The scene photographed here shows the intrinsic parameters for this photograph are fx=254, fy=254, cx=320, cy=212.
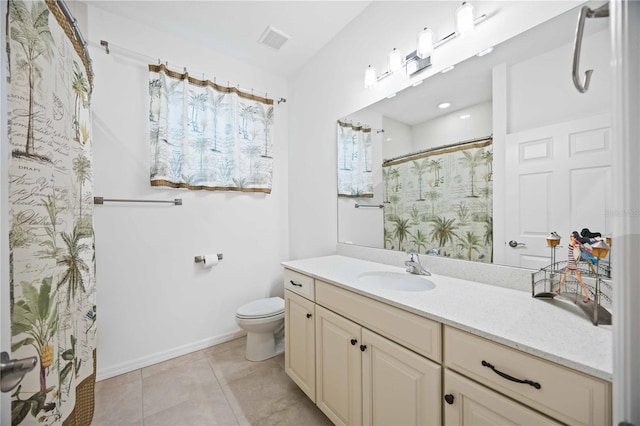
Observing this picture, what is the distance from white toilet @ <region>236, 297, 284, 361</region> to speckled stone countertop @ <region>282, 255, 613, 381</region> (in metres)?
0.95

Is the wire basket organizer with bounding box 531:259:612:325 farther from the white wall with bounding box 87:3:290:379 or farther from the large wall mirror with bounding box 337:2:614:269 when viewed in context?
the white wall with bounding box 87:3:290:379

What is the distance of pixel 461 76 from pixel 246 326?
2167 mm

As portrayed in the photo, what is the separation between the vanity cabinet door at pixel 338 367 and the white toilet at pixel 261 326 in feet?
2.30

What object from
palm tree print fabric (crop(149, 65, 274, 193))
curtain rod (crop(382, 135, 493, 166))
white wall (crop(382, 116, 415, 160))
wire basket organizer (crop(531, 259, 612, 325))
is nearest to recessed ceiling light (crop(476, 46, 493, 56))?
curtain rod (crop(382, 135, 493, 166))

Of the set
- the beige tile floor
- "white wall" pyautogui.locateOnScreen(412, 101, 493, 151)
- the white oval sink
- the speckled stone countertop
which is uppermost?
"white wall" pyautogui.locateOnScreen(412, 101, 493, 151)

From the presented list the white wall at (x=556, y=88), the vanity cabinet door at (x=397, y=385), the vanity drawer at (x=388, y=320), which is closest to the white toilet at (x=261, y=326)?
the vanity drawer at (x=388, y=320)

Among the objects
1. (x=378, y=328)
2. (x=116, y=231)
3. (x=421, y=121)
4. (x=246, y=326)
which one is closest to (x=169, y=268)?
(x=116, y=231)

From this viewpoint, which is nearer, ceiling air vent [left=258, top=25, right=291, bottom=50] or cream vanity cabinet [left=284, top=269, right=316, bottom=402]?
cream vanity cabinet [left=284, top=269, right=316, bottom=402]

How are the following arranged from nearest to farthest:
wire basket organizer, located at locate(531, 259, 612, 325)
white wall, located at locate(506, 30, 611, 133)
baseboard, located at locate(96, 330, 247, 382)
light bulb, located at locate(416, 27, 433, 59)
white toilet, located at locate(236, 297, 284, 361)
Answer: wire basket organizer, located at locate(531, 259, 612, 325) < white wall, located at locate(506, 30, 611, 133) < light bulb, located at locate(416, 27, 433, 59) < baseboard, located at locate(96, 330, 247, 382) < white toilet, located at locate(236, 297, 284, 361)

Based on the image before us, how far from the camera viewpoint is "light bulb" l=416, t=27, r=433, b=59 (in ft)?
4.49

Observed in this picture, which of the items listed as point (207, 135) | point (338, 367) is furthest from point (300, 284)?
point (207, 135)

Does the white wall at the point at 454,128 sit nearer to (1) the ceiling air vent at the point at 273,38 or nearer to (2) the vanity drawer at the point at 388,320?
(2) the vanity drawer at the point at 388,320

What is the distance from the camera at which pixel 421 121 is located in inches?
60.2

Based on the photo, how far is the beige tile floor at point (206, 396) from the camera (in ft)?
4.81
